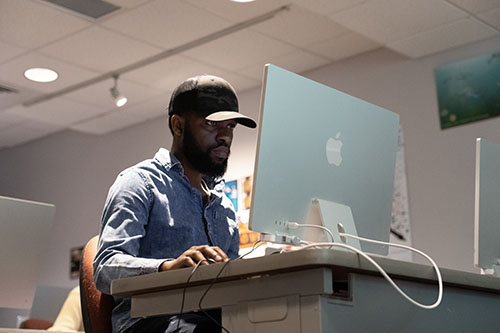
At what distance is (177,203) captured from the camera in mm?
1982

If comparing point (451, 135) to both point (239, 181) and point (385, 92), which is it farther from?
point (239, 181)

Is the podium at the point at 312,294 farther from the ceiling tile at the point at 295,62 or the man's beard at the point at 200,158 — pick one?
the ceiling tile at the point at 295,62

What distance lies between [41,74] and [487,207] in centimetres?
409

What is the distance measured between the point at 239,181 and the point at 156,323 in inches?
160

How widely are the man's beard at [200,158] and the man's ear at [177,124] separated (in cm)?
3

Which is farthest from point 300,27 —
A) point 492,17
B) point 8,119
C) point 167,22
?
point 8,119

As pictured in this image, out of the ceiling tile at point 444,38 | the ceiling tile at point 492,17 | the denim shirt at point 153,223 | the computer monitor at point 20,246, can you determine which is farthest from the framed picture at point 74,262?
the denim shirt at point 153,223

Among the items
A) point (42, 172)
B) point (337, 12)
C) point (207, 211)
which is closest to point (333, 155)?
point (207, 211)

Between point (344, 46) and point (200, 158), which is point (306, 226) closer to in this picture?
point (200, 158)

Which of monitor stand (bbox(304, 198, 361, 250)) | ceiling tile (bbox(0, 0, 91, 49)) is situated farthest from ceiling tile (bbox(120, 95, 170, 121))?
monitor stand (bbox(304, 198, 361, 250))

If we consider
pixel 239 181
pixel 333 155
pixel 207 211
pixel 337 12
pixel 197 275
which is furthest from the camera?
pixel 239 181

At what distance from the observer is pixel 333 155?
1799 mm

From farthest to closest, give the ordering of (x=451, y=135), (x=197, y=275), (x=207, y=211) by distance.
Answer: (x=451, y=135) → (x=207, y=211) → (x=197, y=275)

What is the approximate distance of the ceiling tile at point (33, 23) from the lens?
4305 mm
